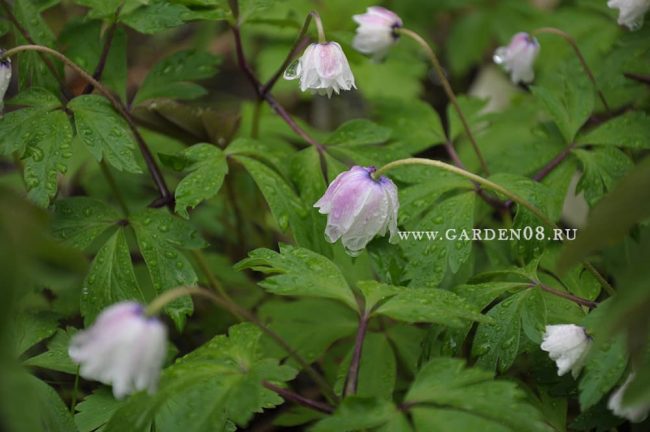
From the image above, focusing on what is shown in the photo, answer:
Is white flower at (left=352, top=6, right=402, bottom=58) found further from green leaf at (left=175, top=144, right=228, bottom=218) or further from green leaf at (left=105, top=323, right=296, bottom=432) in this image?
green leaf at (left=105, top=323, right=296, bottom=432)

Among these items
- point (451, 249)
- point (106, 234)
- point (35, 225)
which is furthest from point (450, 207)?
point (106, 234)

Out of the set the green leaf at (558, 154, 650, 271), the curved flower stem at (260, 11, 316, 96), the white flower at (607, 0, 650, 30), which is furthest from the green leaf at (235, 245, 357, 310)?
the white flower at (607, 0, 650, 30)

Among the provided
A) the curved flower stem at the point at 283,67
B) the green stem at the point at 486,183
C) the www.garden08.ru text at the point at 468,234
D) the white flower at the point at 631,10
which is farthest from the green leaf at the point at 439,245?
the white flower at the point at 631,10

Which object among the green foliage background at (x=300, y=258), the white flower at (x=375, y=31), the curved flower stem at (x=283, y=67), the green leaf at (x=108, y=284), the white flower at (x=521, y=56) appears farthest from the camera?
the white flower at (x=521, y=56)

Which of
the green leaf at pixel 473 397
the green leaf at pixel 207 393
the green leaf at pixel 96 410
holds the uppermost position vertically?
the green leaf at pixel 473 397

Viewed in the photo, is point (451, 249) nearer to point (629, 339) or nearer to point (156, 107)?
point (629, 339)

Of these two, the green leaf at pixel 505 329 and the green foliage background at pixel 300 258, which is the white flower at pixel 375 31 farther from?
the green leaf at pixel 505 329
